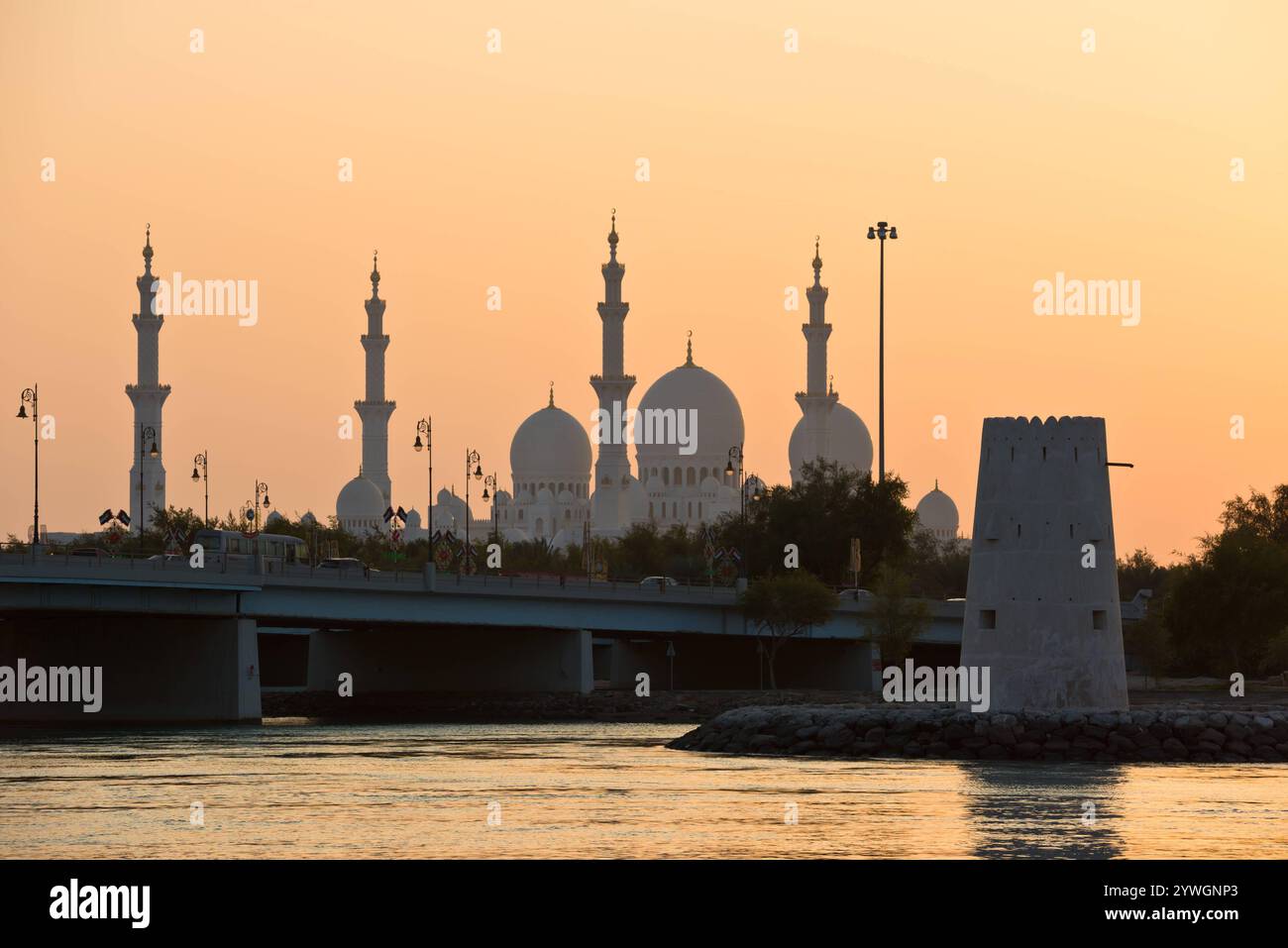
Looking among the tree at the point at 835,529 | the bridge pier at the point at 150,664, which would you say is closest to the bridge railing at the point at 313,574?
the bridge pier at the point at 150,664

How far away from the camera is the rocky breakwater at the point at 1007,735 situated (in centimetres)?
6297

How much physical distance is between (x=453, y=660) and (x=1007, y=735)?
4544cm

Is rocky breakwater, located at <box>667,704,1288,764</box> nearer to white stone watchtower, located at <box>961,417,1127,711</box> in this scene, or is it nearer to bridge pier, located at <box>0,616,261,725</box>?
white stone watchtower, located at <box>961,417,1127,711</box>

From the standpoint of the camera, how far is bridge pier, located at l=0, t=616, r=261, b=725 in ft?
287

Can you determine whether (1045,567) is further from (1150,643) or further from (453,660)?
(1150,643)

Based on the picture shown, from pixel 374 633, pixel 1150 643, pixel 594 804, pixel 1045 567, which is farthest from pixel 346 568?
pixel 594 804

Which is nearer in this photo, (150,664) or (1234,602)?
(150,664)

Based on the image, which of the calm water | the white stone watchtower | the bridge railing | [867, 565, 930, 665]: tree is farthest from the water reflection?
[867, 565, 930, 665]: tree

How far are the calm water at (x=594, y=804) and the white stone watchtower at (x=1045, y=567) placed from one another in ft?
12.3

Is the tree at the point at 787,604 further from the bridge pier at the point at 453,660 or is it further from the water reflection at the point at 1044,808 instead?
the water reflection at the point at 1044,808

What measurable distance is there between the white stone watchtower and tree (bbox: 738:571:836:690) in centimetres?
4115

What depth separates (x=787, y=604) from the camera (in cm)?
10625

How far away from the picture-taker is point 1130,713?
65.2 m
